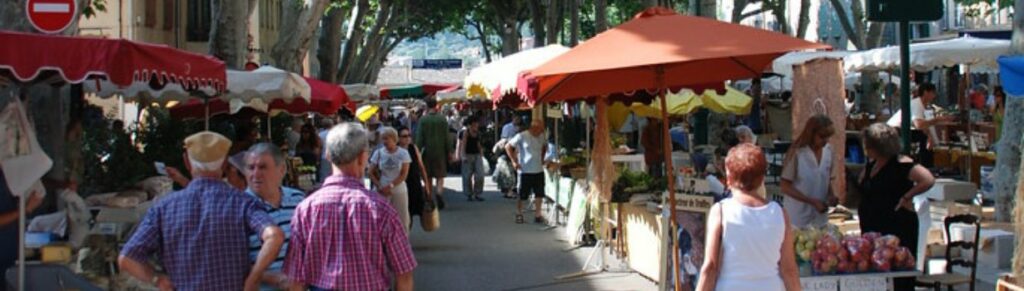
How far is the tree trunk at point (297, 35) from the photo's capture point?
20.6 meters

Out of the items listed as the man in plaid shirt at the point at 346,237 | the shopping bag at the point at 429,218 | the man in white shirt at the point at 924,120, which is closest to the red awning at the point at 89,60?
the man in plaid shirt at the point at 346,237

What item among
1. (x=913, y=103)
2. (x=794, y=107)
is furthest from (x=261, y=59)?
(x=794, y=107)

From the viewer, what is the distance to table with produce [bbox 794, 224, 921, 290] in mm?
7102

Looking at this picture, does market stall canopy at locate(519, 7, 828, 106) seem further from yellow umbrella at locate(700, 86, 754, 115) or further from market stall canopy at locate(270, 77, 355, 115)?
yellow umbrella at locate(700, 86, 754, 115)

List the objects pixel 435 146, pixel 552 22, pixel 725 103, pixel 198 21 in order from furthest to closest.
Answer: pixel 198 21 < pixel 552 22 < pixel 435 146 < pixel 725 103

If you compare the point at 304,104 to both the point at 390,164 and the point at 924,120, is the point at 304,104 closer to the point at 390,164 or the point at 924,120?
the point at 390,164

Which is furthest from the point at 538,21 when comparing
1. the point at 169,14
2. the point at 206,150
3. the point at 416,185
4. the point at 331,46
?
the point at 206,150

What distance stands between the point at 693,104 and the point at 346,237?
39.3 ft

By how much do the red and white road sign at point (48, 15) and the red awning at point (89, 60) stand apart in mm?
1060

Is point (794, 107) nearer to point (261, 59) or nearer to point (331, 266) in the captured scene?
point (331, 266)

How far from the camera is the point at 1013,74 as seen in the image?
6652mm

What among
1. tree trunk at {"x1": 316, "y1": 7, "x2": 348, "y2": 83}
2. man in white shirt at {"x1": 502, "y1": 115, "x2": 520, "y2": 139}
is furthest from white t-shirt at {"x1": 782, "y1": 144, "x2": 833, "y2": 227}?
tree trunk at {"x1": 316, "y1": 7, "x2": 348, "y2": 83}

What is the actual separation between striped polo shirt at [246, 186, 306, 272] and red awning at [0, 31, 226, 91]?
1974 mm

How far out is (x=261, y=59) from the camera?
43969mm
